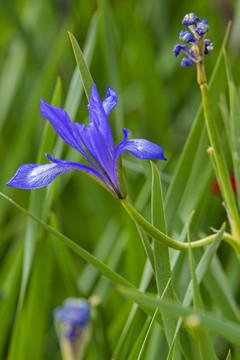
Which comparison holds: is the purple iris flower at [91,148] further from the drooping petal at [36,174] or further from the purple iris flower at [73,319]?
the purple iris flower at [73,319]

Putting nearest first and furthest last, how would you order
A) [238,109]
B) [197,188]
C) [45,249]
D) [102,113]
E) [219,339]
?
[102,113], [238,109], [197,188], [45,249], [219,339]

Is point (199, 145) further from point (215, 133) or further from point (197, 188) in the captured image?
point (215, 133)

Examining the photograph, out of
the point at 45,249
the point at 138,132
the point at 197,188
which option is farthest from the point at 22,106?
the point at 197,188

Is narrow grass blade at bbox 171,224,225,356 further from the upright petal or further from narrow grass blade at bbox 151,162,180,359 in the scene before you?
the upright petal

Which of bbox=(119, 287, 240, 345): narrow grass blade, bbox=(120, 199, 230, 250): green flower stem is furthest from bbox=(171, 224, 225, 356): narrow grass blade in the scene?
bbox=(119, 287, 240, 345): narrow grass blade

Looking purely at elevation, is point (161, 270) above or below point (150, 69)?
below

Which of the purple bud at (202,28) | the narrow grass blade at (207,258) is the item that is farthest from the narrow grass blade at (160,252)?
the purple bud at (202,28)

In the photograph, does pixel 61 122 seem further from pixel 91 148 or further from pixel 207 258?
pixel 207 258
